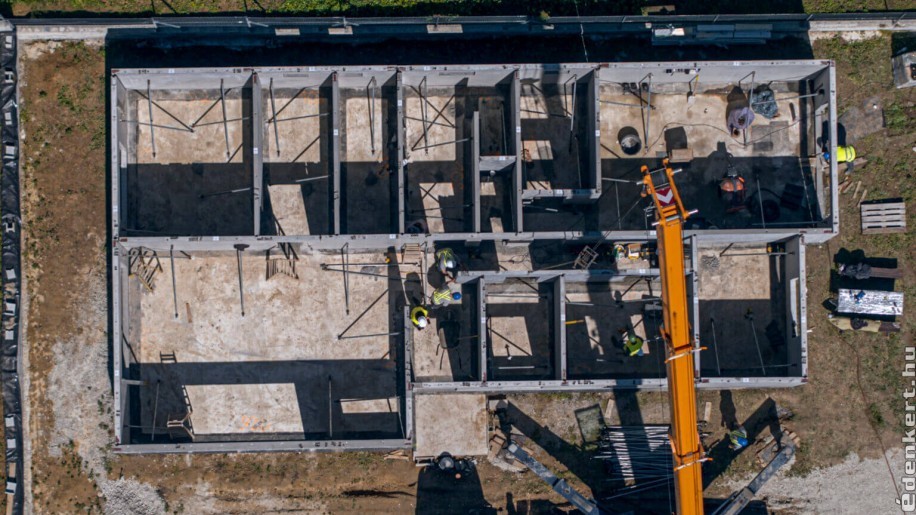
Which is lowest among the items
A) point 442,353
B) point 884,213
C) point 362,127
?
point 442,353

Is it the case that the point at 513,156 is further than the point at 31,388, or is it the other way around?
the point at 31,388

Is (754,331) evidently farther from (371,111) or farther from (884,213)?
(371,111)

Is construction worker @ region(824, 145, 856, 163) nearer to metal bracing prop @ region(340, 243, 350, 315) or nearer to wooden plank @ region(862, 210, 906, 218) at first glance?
wooden plank @ region(862, 210, 906, 218)

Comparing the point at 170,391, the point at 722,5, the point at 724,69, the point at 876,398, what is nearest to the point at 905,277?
the point at 876,398

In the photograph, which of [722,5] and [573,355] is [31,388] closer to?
[573,355]

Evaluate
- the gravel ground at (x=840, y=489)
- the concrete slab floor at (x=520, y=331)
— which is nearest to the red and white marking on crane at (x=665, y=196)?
the concrete slab floor at (x=520, y=331)

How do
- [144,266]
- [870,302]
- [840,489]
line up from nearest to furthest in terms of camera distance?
[144,266], [870,302], [840,489]

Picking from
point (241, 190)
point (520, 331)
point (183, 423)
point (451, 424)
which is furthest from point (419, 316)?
A: point (183, 423)
